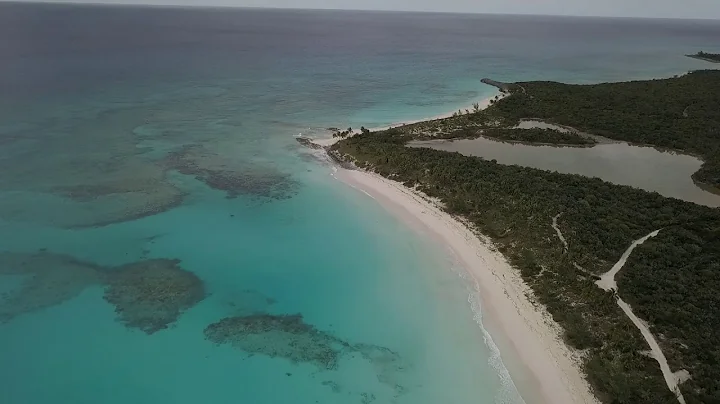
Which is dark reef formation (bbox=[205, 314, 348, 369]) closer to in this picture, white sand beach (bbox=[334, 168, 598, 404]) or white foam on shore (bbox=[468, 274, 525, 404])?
white foam on shore (bbox=[468, 274, 525, 404])

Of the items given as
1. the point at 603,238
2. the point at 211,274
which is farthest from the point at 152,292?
the point at 603,238

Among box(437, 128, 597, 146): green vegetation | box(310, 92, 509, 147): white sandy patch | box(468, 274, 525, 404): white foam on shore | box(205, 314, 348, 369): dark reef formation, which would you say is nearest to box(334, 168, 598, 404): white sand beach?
box(468, 274, 525, 404): white foam on shore

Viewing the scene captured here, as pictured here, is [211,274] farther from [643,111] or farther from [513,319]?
[643,111]

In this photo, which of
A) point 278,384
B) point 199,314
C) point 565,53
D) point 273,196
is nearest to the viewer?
point 278,384

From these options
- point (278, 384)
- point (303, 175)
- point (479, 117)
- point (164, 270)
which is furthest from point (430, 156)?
point (278, 384)

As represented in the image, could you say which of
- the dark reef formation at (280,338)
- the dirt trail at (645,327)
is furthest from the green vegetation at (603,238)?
the dark reef formation at (280,338)

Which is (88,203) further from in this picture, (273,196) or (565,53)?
(565,53)

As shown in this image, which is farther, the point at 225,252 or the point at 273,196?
the point at 273,196

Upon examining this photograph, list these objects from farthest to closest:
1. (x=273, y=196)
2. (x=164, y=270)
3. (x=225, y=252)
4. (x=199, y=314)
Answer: (x=273, y=196), (x=225, y=252), (x=164, y=270), (x=199, y=314)
